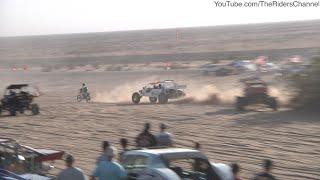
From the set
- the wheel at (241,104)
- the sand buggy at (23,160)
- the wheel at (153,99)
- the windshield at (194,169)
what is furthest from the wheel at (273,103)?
the windshield at (194,169)

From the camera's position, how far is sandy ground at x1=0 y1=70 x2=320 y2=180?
50.8 ft

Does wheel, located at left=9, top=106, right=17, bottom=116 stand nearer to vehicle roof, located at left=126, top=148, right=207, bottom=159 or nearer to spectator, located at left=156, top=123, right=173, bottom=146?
spectator, located at left=156, top=123, right=173, bottom=146

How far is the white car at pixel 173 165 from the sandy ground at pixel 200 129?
146 inches

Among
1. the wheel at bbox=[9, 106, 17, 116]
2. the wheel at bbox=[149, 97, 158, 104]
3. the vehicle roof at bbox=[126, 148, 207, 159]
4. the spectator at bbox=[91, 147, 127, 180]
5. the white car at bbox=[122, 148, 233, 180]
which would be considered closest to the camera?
the spectator at bbox=[91, 147, 127, 180]

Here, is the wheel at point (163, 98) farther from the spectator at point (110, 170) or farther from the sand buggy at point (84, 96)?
the spectator at point (110, 170)

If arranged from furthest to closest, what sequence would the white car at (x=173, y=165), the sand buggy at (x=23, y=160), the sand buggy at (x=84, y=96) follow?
the sand buggy at (x=84, y=96), the sand buggy at (x=23, y=160), the white car at (x=173, y=165)

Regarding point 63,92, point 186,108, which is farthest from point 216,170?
point 63,92

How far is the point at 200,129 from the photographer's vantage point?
Result: 818 inches

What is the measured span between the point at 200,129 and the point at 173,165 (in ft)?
36.0

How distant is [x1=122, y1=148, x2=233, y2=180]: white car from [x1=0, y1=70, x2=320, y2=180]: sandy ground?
371 cm

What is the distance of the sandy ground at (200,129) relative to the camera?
1550 cm

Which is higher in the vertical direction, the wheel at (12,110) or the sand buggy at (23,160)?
the sand buggy at (23,160)

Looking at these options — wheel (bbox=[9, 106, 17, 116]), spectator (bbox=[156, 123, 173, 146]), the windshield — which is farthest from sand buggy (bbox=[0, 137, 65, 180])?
wheel (bbox=[9, 106, 17, 116])

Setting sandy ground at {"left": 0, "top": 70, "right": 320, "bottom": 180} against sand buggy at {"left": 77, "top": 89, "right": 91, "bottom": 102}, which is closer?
sandy ground at {"left": 0, "top": 70, "right": 320, "bottom": 180}
